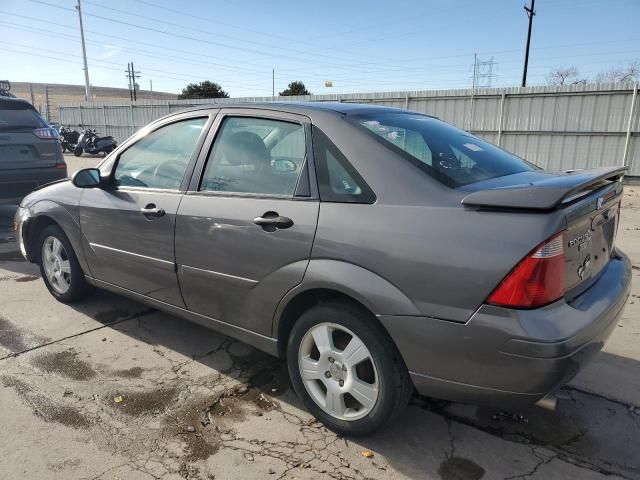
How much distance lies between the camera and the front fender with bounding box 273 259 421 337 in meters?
2.10

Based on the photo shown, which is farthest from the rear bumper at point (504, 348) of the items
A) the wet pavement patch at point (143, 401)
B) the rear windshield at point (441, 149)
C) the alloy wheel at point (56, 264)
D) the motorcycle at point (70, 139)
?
the motorcycle at point (70, 139)

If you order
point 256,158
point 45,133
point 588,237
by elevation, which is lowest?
point 588,237

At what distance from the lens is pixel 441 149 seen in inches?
107

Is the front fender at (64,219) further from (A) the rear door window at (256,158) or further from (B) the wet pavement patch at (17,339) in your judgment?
(A) the rear door window at (256,158)

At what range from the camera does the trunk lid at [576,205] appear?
191 centimetres

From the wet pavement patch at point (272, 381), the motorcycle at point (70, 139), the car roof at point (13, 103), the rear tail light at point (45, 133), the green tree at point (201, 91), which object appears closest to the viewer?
the wet pavement patch at point (272, 381)

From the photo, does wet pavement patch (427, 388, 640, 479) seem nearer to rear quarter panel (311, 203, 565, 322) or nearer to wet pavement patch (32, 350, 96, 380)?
rear quarter panel (311, 203, 565, 322)

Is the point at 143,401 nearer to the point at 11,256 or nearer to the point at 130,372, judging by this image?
the point at 130,372

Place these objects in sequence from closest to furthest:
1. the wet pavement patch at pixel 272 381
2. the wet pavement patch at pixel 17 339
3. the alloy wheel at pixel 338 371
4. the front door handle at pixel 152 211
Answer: the alloy wheel at pixel 338 371 < the wet pavement patch at pixel 272 381 < the front door handle at pixel 152 211 < the wet pavement patch at pixel 17 339

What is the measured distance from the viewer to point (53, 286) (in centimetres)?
436

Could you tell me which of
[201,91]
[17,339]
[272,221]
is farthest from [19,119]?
[201,91]

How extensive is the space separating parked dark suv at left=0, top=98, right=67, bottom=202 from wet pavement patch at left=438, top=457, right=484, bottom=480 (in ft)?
23.0

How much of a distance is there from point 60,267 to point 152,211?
168cm

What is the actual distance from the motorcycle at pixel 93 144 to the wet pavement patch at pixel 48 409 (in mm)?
20480
